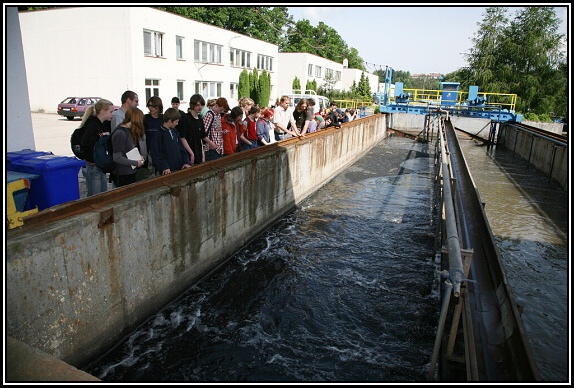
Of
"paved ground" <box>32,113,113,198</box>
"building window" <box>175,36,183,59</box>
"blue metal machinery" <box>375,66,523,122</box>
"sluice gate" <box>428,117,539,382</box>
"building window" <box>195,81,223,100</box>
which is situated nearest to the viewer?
"sluice gate" <box>428,117,539,382</box>

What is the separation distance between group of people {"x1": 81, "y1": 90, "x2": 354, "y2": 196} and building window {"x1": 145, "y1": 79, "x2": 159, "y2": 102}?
63.9 feet

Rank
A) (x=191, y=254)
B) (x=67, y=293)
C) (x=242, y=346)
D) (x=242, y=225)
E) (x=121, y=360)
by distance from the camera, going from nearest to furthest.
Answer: (x=67, y=293)
(x=121, y=360)
(x=242, y=346)
(x=191, y=254)
(x=242, y=225)

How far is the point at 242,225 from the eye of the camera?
26.7 ft

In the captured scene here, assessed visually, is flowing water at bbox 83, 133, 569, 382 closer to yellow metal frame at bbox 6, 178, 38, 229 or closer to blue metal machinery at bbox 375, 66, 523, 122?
yellow metal frame at bbox 6, 178, 38, 229

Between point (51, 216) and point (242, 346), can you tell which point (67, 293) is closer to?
point (51, 216)

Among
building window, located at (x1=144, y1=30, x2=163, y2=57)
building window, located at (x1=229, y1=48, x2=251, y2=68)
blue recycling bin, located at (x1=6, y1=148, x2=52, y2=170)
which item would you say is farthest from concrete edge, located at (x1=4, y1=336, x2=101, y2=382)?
building window, located at (x1=229, y1=48, x2=251, y2=68)

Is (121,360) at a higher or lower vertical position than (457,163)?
lower

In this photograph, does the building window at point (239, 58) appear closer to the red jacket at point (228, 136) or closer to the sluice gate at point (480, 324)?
the red jacket at point (228, 136)

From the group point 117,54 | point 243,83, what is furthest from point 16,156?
point 243,83

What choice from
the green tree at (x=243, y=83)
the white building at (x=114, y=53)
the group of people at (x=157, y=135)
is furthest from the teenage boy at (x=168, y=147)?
the green tree at (x=243, y=83)

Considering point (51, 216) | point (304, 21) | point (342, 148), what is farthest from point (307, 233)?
point (304, 21)

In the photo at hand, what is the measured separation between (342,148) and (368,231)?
7.56 metres

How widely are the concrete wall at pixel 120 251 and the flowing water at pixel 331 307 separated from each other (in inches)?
14.6

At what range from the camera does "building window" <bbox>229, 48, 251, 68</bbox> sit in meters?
35.2
